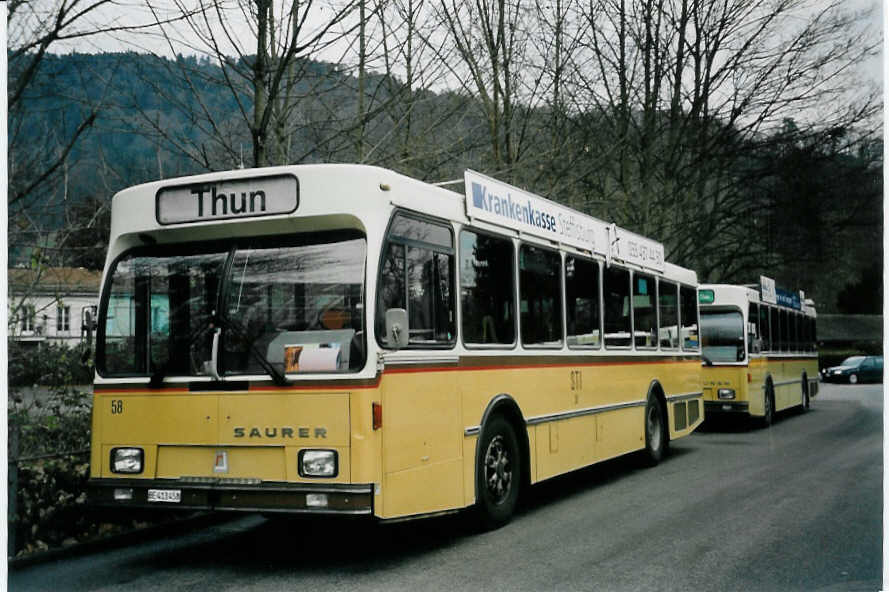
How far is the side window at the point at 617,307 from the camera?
36.9 ft

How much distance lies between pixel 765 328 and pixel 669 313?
6859 mm

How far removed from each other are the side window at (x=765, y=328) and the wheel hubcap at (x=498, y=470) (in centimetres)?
1264

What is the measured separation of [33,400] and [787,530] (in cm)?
644

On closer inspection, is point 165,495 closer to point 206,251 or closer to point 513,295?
point 206,251

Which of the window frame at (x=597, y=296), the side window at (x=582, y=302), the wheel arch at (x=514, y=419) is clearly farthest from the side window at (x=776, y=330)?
the wheel arch at (x=514, y=419)

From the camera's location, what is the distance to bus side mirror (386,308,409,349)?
655cm

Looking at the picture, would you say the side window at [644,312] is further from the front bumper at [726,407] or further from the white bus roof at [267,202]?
the front bumper at [726,407]

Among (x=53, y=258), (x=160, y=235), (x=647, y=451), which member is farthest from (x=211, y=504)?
(x=647, y=451)

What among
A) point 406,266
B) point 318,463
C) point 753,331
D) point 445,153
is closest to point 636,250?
point 445,153

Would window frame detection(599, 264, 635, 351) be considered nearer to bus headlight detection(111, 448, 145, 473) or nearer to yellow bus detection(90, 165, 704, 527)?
yellow bus detection(90, 165, 704, 527)

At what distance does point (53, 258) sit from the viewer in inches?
314

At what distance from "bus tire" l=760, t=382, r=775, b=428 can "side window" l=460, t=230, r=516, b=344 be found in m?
12.3

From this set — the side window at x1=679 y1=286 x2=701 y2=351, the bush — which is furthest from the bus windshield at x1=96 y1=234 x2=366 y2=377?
the side window at x1=679 y1=286 x2=701 y2=351

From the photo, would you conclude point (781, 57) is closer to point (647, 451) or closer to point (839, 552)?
point (647, 451)
